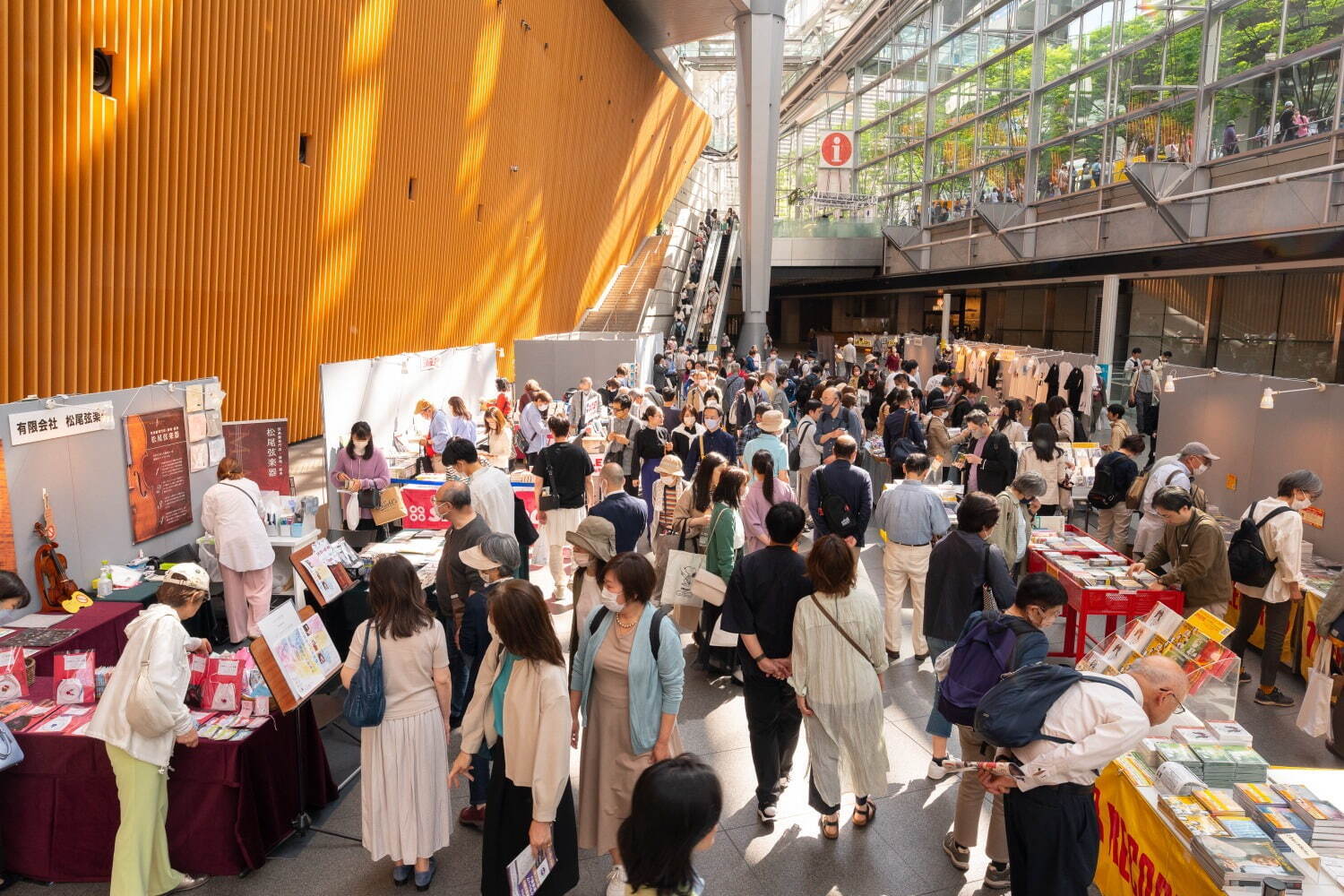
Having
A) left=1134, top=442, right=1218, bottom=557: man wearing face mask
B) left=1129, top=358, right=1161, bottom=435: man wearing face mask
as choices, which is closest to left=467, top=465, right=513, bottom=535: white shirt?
left=1134, top=442, right=1218, bottom=557: man wearing face mask

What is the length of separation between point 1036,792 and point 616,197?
28343 millimetres

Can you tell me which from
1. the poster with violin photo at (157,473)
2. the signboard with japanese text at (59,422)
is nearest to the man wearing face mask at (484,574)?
the signboard with japanese text at (59,422)

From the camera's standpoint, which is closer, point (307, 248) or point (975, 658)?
point (975, 658)

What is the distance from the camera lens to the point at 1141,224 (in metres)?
18.9

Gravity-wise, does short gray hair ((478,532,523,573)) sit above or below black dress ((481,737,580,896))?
above

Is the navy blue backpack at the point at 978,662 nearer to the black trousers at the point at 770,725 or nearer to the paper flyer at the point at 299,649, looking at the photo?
the black trousers at the point at 770,725

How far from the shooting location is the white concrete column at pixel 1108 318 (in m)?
21.0

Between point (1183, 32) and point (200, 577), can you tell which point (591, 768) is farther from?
point (1183, 32)

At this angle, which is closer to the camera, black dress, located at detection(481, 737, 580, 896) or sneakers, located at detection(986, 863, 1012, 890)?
black dress, located at detection(481, 737, 580, 896)

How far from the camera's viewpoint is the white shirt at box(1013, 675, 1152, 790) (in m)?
2.91

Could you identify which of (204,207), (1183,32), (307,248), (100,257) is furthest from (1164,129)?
(100,257)

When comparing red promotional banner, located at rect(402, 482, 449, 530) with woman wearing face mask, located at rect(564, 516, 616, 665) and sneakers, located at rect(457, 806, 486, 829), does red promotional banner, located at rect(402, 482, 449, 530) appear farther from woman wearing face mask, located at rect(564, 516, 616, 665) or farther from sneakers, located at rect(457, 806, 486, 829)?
woman wearing face mask, located at rect(564, 516, 616, 665)

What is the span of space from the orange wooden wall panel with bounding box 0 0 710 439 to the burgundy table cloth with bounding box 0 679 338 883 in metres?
4.62

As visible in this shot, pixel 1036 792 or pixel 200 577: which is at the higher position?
pixel 200 577
